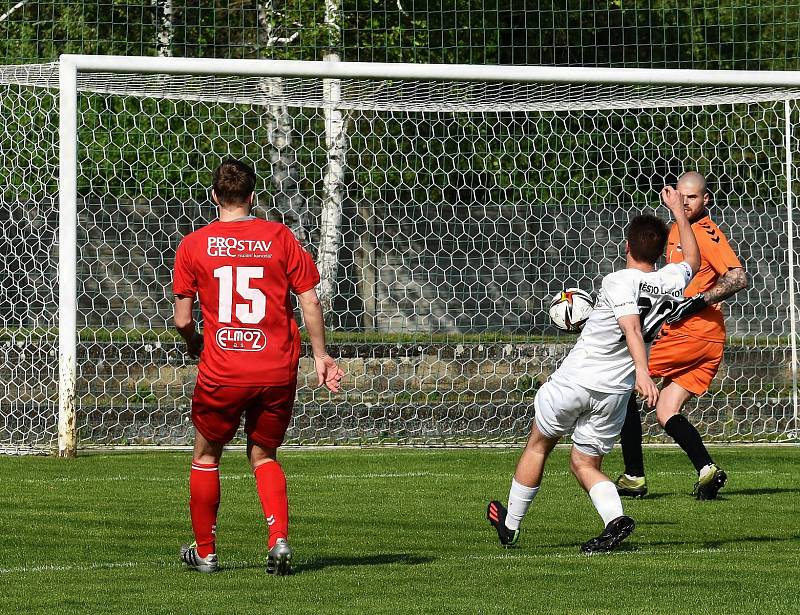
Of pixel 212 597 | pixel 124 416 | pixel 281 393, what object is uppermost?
pixel 281 393

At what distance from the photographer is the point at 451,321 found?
14586 millimetres

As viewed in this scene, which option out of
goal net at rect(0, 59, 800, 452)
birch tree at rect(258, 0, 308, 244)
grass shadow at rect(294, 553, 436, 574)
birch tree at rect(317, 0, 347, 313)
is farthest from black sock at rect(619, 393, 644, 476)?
birch tree at rect(258, 0, 308, 244)

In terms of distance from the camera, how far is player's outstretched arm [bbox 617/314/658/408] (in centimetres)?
589

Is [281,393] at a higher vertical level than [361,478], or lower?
higher

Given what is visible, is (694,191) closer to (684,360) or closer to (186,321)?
(684,360)

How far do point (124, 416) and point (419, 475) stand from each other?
13.4 ft

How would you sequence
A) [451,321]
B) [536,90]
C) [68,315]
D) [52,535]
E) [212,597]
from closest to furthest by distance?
1. [212,597]
2. [52,535]
3. [68,315]
4. [536,90]
5. [451,321]

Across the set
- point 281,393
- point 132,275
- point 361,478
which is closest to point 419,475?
point 361,478

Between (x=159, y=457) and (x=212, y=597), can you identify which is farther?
(x=159, y=457)

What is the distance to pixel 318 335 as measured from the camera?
18.9 ft

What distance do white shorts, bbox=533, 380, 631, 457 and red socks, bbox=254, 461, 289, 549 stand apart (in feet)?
4.43

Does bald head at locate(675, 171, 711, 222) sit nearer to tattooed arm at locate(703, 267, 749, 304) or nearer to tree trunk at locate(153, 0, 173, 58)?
tattooed arm at locate(703, 267, 749, 304)

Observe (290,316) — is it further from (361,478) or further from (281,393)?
(361,478)

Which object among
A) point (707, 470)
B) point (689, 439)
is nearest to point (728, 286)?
point (689, 439)
